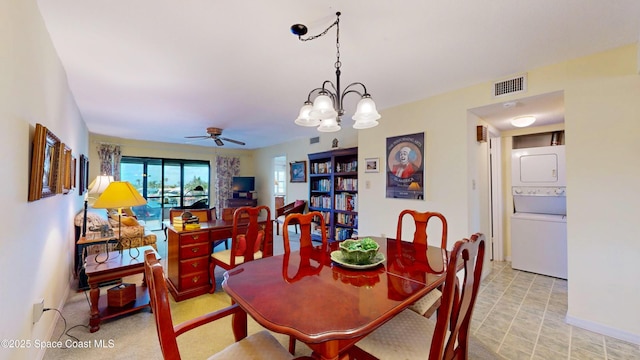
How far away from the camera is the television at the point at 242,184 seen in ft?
23.8

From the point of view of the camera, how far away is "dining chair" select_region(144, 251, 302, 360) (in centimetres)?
88

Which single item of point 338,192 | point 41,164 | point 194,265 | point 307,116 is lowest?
point 194,265

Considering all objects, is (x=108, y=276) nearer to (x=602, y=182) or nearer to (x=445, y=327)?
(x=445, y=327)

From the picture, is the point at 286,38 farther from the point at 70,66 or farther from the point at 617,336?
the point at 617,336

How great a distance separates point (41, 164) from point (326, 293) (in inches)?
76.0

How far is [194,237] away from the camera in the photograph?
272 centimetres

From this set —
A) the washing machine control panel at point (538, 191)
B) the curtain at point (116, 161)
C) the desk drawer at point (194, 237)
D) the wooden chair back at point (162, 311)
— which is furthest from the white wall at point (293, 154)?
the wooden chair back at point (162, 311)

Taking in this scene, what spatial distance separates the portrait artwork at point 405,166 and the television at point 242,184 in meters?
4.89

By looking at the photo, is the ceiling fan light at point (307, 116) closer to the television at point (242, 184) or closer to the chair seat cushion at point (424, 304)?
the chair seat cushion at point (424, 304)

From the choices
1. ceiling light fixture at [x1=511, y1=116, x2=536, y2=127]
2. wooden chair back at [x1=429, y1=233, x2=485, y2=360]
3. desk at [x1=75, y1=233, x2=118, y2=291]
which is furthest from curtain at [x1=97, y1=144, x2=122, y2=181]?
ceiling light fixture at [x1=511, y1=116, x2=536, y2=127]

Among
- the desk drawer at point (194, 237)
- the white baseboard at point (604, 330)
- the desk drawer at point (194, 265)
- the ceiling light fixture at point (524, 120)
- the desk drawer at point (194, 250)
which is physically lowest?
the white baseboard at point (604, 330)

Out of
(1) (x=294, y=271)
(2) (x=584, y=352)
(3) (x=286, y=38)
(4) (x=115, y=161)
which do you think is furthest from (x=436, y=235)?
(4) (x=115, y=161)

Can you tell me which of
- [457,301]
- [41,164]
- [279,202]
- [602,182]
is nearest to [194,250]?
[41,164]

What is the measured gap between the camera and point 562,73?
2312mm
